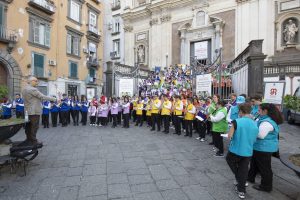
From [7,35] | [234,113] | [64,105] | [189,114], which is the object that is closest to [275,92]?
[234,113]

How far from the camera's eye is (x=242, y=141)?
365 cm

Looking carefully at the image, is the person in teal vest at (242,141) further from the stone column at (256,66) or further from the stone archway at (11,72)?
the stone archway at (11,72)

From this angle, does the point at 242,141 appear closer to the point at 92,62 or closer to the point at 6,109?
the point at 6,109

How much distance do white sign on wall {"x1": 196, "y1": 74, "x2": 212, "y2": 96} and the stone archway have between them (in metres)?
15.4

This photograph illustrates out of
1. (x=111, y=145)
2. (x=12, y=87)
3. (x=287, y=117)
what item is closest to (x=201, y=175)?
(x=111, y=145)

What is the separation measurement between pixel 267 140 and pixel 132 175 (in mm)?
2695

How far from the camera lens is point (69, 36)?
907 inches

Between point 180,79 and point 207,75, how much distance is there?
3.95 m

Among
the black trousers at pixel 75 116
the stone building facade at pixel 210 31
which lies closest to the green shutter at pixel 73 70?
the stone building facade at pixel 210 31

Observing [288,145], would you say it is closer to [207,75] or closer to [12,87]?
[207,75]

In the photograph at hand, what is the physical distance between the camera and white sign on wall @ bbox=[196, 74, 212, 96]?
9.84 metres

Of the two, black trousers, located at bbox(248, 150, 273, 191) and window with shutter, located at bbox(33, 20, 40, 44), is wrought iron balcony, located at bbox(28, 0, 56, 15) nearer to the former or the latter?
window with shutter, located at bbox(33, 20, 40, 44)

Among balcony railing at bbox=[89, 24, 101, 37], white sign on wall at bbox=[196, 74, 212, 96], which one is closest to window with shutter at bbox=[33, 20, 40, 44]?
balcony railing at bbox=[89, 24, 101, 37]

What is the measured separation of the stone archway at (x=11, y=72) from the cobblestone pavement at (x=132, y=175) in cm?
1352
